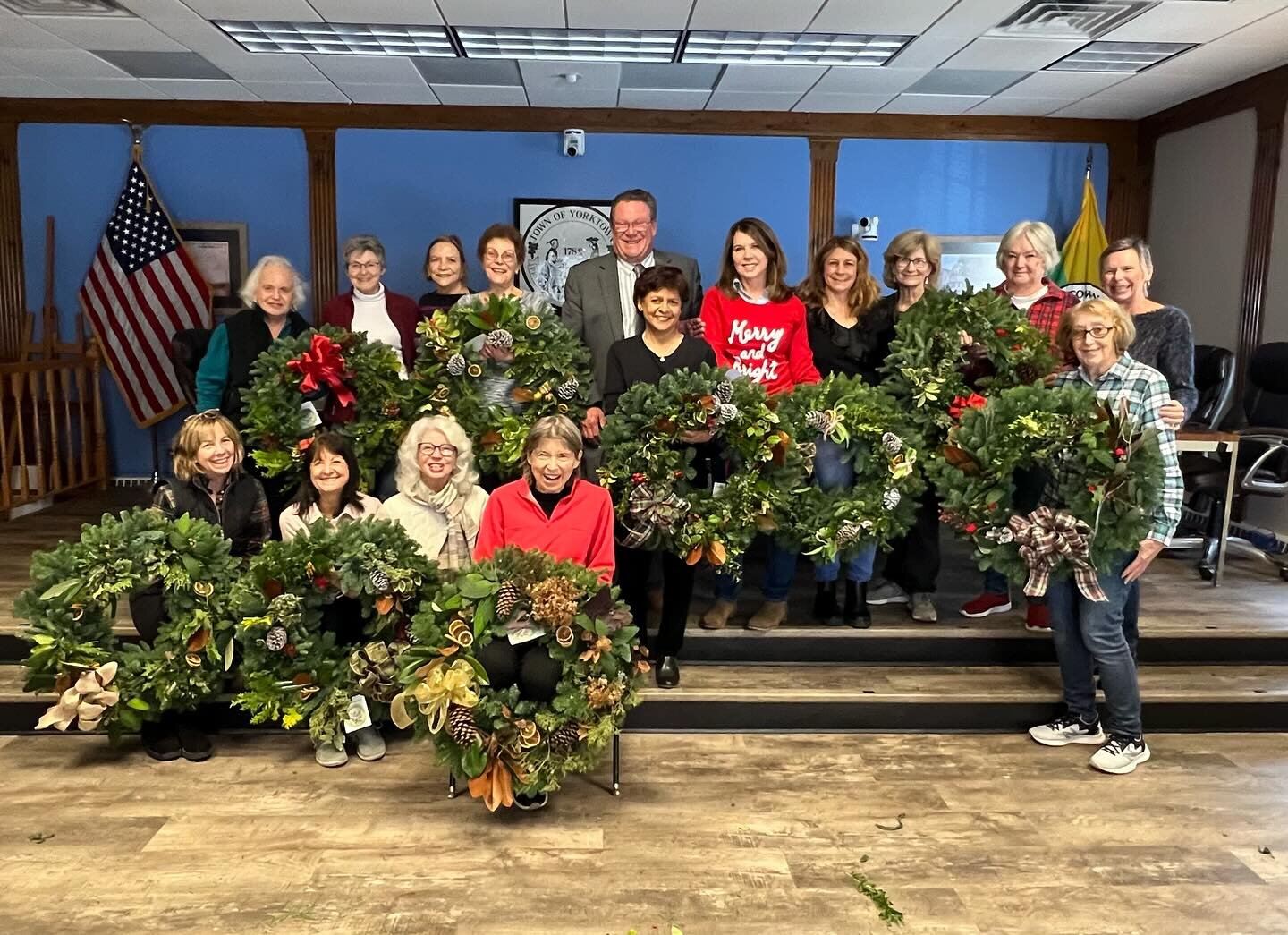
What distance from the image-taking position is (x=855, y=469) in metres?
3.57

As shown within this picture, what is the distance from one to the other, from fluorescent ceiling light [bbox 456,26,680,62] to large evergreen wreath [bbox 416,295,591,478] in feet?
7.70

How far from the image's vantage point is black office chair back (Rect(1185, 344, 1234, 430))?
5.12 metres

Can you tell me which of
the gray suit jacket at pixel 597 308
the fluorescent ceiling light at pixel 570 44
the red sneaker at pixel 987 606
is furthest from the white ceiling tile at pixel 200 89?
the red sneaker at pixel 987 606

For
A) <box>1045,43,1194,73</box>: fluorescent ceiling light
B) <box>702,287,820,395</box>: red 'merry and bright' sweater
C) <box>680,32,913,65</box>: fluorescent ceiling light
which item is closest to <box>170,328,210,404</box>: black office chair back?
<box>702,287,820,395</box>: red 'merry and bright' sweater

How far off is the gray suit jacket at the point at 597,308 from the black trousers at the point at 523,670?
128cm

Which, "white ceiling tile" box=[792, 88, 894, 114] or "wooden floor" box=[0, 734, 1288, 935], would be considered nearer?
"wooden floor" box=[0, 734, 1288, 935]

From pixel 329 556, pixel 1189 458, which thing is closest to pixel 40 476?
pixel 329 556

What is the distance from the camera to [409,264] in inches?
280

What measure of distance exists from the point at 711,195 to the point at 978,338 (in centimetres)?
389

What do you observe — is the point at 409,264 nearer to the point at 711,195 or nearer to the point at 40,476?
the point at 711,195

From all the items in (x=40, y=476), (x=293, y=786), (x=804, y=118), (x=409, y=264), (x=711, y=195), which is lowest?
(x=293, y=786)

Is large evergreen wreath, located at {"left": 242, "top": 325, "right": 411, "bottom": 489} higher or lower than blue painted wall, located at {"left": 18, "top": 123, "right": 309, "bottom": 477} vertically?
lower

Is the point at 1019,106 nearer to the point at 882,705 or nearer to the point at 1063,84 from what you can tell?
the point at 1063,84

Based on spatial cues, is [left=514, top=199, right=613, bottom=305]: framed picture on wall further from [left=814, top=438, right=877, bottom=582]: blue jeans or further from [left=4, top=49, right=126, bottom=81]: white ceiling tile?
[left=814, top=438, right=877, bottom=582]: blue jeans
